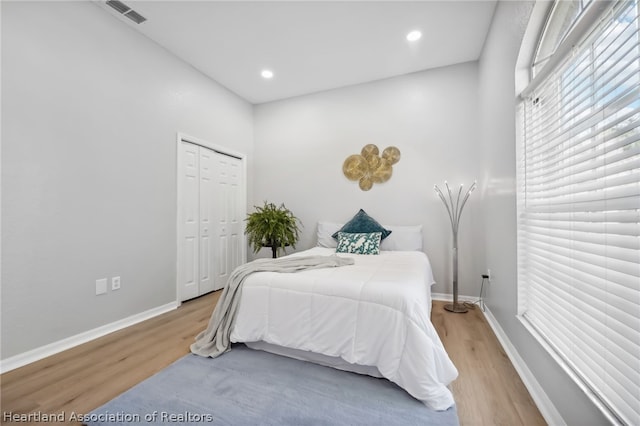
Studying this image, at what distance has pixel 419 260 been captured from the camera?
2744 millimetres

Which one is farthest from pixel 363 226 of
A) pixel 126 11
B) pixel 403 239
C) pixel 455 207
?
pixel 126 11

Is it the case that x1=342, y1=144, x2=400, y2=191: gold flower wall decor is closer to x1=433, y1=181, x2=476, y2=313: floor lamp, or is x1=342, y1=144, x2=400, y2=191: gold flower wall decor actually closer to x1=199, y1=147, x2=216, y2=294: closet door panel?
x1=433, y1=181, x2=476, y2=313: floor lamp

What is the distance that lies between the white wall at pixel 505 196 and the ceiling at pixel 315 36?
0.38 m

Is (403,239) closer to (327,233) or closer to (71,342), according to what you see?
(327,233)

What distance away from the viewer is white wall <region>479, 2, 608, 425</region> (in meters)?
1.34

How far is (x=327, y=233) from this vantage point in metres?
3.82

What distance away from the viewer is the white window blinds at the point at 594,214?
3.04 ft

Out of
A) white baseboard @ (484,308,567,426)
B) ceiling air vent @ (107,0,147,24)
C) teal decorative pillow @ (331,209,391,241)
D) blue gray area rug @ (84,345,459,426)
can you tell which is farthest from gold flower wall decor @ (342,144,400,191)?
ceiling air vent @ (107,0,147,24)

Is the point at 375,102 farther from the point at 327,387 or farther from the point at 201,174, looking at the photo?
the point at 327,387

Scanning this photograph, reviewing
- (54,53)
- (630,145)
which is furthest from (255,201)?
(630,145)

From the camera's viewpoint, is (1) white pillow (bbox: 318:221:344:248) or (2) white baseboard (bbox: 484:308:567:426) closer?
(2) white baseboard (bbox: 484:308:567:426)

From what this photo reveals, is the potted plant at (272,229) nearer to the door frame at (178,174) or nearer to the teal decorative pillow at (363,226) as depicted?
the door frame at (178,174)

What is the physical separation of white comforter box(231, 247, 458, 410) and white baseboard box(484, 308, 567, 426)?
44 cm

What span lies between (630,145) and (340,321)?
1.60 metres
